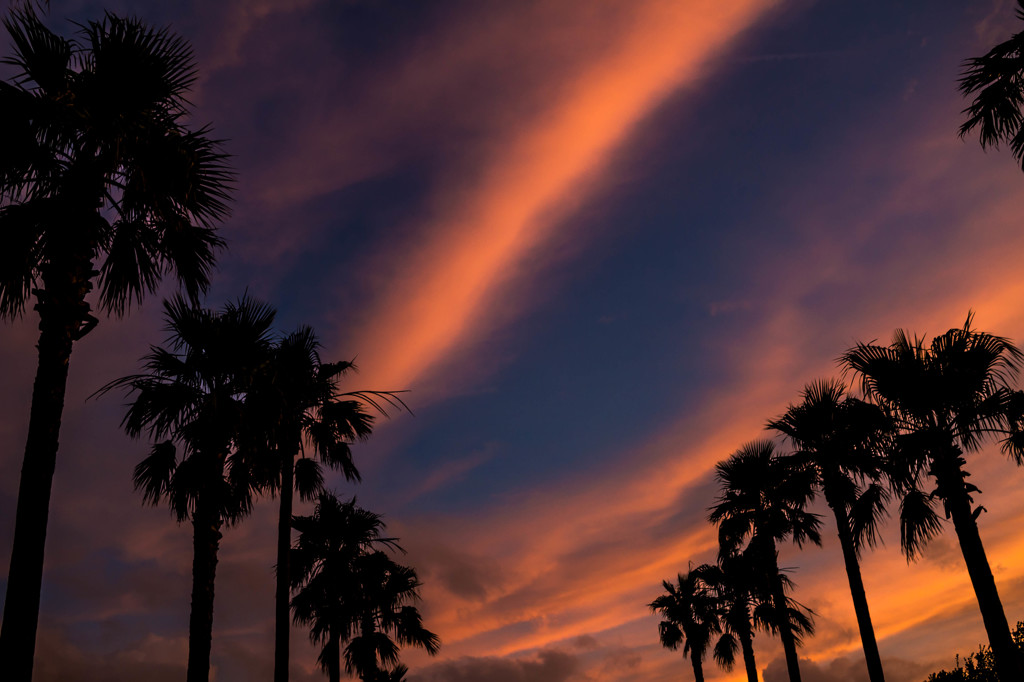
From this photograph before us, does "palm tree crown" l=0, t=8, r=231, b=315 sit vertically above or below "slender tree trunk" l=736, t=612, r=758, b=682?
above

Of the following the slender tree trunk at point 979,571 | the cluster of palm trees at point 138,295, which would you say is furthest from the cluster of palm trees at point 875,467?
the cluster of palm trees at point 138,295

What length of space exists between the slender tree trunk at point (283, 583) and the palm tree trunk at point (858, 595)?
14846 millimetres

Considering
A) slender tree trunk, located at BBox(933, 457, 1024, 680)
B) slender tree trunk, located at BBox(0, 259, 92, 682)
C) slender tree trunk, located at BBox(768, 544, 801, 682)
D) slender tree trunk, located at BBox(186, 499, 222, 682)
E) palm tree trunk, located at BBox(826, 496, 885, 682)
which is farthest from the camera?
slender tree trunk, located at BBox(768, 544, 801, 682)

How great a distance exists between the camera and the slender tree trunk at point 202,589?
1278cm

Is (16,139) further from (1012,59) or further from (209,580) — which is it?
(1012,59)

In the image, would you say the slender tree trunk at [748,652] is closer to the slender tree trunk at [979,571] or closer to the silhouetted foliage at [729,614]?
the silhouetted foliage at [729,614]

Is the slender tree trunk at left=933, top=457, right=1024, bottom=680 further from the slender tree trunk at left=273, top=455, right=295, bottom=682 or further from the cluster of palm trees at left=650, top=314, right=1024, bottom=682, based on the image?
the slender tree trunk at left=273, top=455, right=295, bottom=682

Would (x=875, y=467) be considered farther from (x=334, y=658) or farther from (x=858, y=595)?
(x=334, y=658)

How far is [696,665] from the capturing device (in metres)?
42.4

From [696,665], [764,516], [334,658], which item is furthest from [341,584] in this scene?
[696,665]

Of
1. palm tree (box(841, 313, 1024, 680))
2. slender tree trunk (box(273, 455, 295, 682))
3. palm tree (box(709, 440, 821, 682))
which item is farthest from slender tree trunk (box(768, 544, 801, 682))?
slender tree trunk (box(273, 455, 295, 682))

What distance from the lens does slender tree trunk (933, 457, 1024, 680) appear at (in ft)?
44.5

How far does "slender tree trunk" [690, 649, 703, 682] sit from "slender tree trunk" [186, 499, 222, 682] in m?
36.4

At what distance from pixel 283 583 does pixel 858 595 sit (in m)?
15.7
